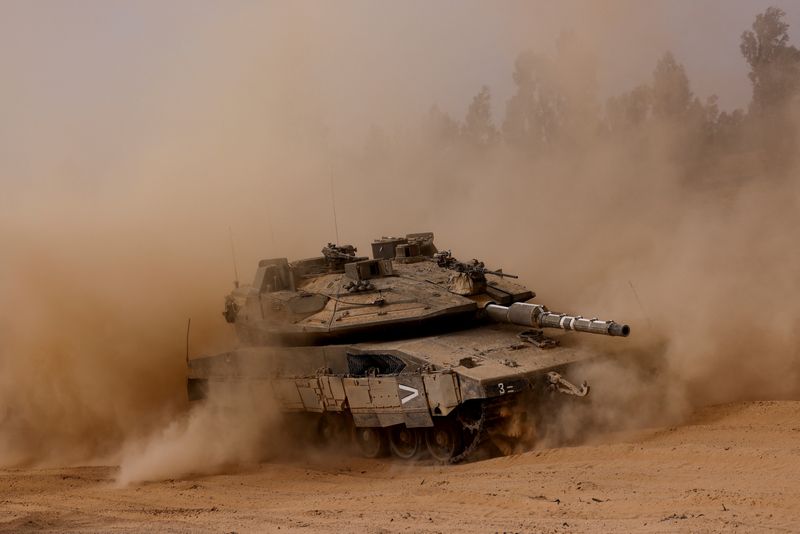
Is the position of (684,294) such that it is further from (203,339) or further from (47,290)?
(47,290)

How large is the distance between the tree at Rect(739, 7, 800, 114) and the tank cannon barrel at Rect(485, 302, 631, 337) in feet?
64.7

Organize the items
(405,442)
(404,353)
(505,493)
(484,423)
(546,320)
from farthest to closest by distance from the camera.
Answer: (405,442)
(546,320)
(404,353)
(484,423)
(505,493)

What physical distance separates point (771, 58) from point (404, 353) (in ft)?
73.2

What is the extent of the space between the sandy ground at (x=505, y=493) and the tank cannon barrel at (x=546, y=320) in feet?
4.45

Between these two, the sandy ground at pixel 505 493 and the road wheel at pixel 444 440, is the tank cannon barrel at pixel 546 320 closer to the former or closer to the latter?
the sandy ground at pixel 505 493

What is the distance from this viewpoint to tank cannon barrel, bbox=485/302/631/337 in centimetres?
1194

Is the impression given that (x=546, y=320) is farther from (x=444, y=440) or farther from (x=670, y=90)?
(x=670, y=90)

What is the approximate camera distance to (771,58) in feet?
98.8

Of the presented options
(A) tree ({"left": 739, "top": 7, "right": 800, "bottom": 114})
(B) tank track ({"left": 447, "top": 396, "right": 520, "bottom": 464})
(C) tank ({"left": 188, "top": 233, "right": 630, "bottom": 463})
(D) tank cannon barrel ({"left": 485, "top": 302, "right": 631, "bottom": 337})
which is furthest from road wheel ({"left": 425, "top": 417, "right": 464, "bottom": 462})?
(A) tree ({"left": 739, "top": 7, "right": 800, "bottom": 114})

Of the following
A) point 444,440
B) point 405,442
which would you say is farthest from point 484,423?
point 405,442

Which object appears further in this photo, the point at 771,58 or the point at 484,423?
the point at 771,58

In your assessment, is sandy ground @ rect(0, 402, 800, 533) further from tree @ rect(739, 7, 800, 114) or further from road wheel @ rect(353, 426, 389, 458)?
tree @ rect(739, 7, 800, 114)

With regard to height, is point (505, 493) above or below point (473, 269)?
below

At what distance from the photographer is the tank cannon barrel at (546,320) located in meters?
11.9
